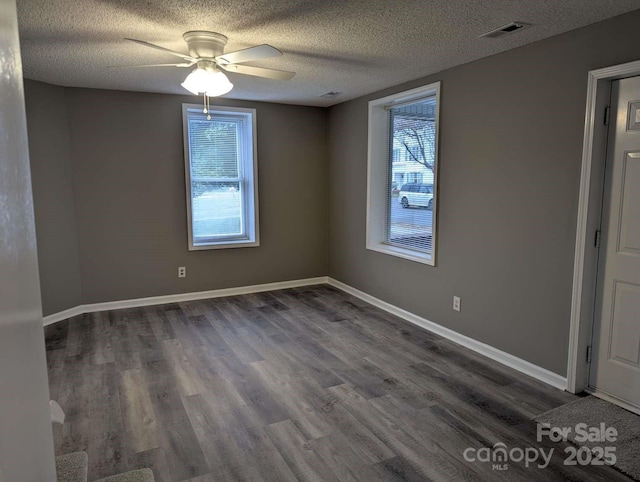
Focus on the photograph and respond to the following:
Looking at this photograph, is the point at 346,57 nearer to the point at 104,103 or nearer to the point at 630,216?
the point at 630,216

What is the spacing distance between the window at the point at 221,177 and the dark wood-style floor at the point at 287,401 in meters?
1.34

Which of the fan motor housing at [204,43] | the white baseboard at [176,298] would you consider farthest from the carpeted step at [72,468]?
the white baseboard at [176,298]

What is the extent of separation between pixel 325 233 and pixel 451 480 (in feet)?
13.5

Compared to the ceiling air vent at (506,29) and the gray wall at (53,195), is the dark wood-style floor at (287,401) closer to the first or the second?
the gray wall at (53,195)

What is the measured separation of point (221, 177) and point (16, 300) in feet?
15.6

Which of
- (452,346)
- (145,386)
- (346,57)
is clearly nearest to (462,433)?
(452,346)

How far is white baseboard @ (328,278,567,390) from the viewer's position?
3031mm

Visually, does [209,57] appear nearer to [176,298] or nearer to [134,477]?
[134,477]

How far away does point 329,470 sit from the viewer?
2.15 metres

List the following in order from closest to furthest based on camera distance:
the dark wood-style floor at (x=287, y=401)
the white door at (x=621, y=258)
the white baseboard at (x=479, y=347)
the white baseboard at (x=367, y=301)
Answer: the dark wood-style floor at (x=287, y=401)
the white door at (x=621, y=258)
the white baseboard at (x=479, y=347)
the white baseboard at (x=367, y=301)

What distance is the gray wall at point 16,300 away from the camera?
598 millimetres

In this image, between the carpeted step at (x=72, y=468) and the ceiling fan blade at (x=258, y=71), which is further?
the ceiling fan blade at (x=258, y=71)

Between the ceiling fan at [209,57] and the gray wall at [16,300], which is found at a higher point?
the ceiling fan at [209,57]

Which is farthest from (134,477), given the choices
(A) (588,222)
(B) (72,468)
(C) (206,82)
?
(A) (588,222)
